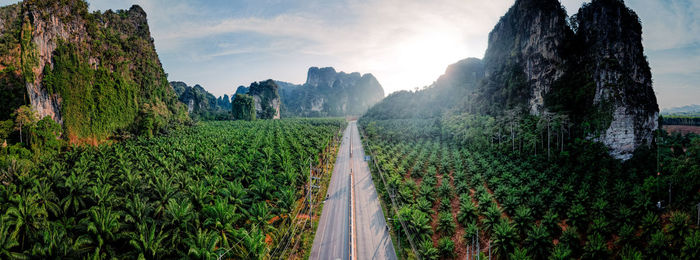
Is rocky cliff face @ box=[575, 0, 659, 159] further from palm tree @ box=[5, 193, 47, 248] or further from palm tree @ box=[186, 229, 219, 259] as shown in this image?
palm tree @ box=[5, 193, 47, 248]

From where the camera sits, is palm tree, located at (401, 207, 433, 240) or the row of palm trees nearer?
the row of palm trees

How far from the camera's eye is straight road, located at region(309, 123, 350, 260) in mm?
20281

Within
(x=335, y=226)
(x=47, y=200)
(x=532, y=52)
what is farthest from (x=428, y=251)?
(x=532, y=52)

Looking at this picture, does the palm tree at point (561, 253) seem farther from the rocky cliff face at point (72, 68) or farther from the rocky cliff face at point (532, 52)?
the rocky cliff face at point (72, 68)

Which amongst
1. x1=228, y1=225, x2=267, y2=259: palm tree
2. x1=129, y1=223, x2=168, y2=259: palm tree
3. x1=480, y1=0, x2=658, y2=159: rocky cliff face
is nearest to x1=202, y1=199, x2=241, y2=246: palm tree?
x1=228, y1=225, x2=267, y2=259: palm tree

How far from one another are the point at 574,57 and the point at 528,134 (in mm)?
17281

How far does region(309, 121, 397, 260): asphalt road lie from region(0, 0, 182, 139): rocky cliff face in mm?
45970

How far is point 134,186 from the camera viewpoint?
74.5 feet

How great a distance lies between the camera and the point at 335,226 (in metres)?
24.0

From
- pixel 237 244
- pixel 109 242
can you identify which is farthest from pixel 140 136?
pixel 237 244

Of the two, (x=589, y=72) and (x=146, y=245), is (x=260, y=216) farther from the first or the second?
(x=589, y=72)

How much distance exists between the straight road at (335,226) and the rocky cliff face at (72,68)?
151ft

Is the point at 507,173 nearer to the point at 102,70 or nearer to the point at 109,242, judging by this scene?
the point at 109,242

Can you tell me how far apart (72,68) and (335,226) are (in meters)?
53.0
